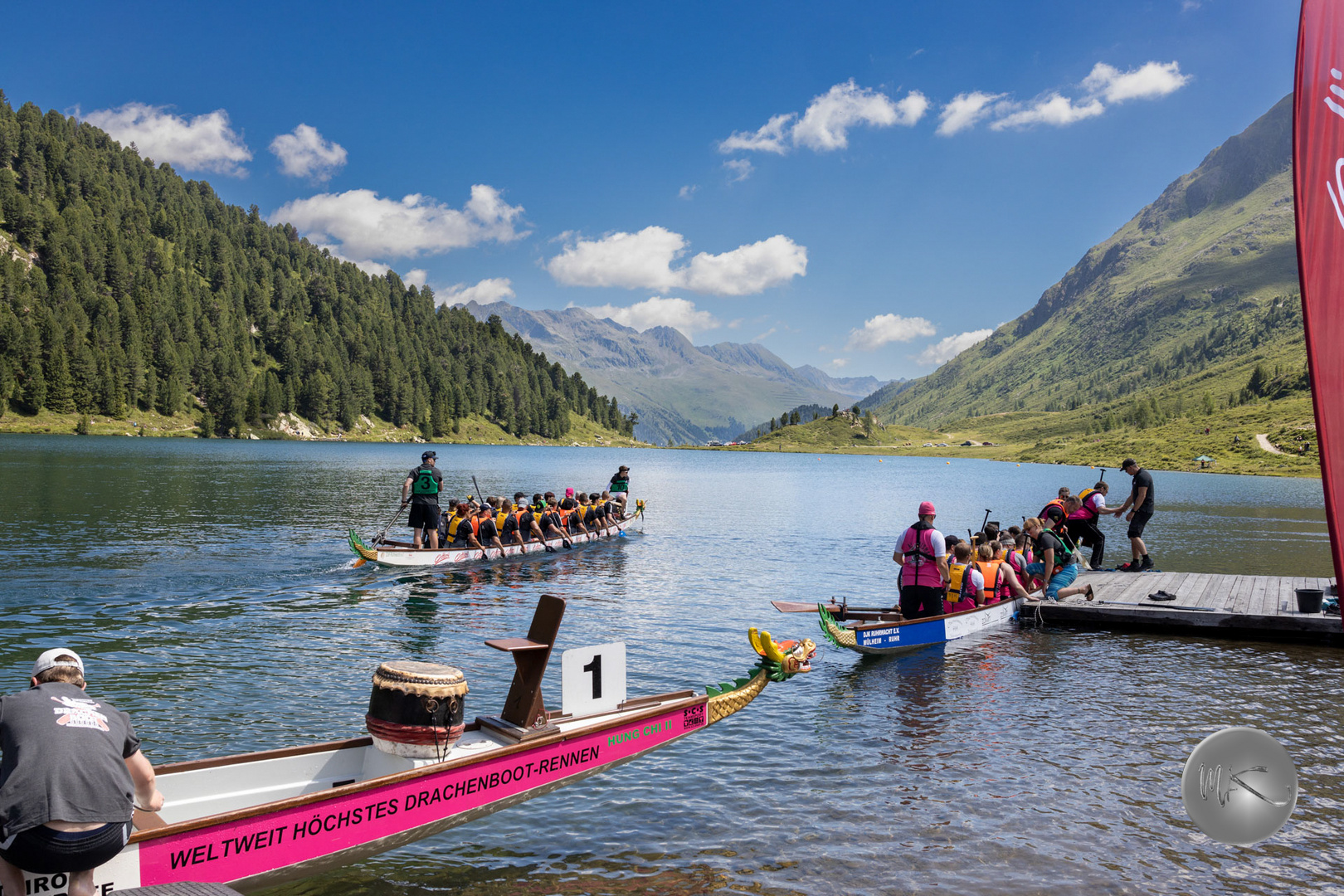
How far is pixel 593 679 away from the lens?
36.7 feet

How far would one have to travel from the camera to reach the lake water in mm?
10094

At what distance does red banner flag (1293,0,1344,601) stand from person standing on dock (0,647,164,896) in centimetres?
831

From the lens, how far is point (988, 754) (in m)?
13.9

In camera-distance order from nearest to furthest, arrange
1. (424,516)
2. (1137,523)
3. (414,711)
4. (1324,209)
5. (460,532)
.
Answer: (1324,209) < (414,711) < (1137,523) < (424,516) < (460,532)

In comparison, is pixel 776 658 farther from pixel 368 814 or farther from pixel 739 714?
pixel 368 814

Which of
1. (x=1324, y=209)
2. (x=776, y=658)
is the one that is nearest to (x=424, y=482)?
(x=776, y=658)

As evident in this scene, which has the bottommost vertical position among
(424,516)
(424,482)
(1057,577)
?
(1057,577)

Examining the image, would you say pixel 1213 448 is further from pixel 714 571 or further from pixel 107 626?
pixel 107 626

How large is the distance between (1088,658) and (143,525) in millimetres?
42133

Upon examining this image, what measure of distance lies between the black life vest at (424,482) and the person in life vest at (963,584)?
791 inches

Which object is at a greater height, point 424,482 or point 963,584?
point 424,482

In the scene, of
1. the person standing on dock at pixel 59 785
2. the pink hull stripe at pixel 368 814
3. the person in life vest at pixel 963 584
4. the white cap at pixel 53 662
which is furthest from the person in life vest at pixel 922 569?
the white cap at pixel 53 662

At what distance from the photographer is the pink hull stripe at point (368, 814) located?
288 inches

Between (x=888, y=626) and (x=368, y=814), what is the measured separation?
1359cm
